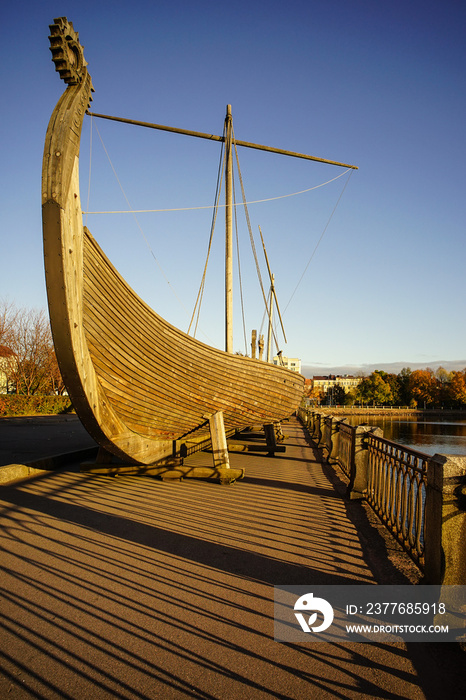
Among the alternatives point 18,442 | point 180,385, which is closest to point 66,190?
point 180,385

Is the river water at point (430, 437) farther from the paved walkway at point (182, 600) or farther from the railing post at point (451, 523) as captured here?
the railing post at point (451, 523)

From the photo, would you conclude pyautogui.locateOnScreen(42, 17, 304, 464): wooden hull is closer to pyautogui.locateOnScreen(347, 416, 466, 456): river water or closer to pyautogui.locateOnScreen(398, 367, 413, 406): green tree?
pyautogui.locateOnScreen(347, 416, 466, 456): river water

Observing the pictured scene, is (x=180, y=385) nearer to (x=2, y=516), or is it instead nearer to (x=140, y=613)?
(x=2, y=516)

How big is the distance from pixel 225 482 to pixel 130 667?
14.5 ft

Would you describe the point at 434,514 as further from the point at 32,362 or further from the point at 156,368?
the point at 32,362

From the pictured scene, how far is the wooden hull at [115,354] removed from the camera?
147 inches

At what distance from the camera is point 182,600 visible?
265 centimetres

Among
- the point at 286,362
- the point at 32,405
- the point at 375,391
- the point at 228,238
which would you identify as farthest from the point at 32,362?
the point at 286,362

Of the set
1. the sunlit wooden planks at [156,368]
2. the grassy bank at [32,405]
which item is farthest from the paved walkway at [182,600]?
the grassy bank at [32,405]

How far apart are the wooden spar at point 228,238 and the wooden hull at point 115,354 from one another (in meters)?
1.00

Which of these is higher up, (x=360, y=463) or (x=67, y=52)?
(x=67, y=52)

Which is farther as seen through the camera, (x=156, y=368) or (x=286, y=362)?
(x=286, y=362)

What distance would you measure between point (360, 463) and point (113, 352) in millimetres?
3462

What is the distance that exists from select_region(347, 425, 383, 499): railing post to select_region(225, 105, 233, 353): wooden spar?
10.7 ft
